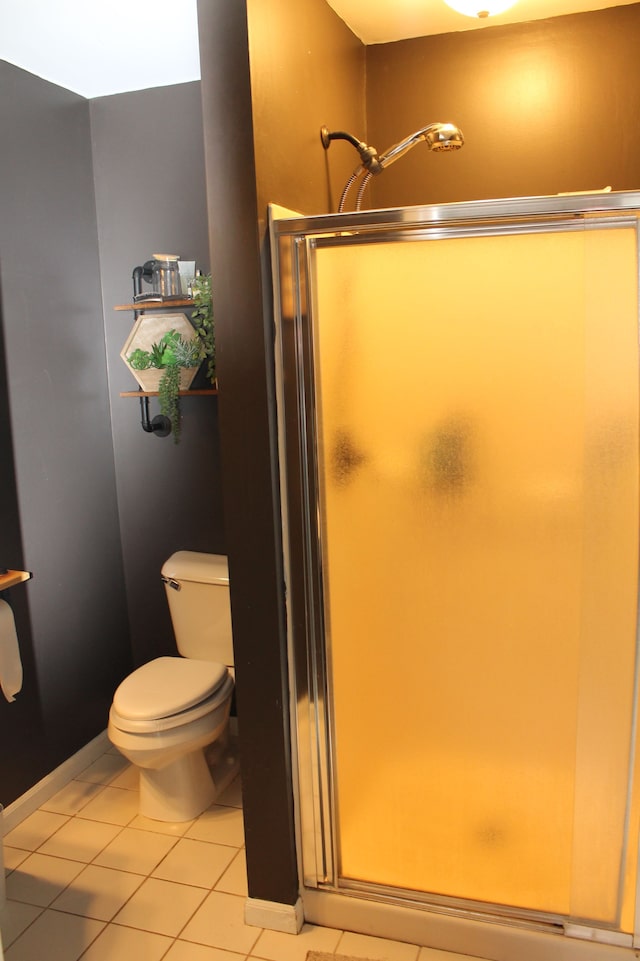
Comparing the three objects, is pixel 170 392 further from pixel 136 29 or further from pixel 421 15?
pixel 421 15

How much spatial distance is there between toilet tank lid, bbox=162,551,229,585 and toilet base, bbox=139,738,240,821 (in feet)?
1.87

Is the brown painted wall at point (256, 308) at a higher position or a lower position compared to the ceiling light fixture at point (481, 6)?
lower

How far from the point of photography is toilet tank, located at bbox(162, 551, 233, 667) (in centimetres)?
268

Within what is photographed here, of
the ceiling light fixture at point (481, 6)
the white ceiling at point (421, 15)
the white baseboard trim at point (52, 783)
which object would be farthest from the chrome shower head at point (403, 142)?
the white baseboard trim at point (52, 783)

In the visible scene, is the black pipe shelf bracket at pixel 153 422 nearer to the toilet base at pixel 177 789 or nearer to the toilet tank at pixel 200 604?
the toilet tank at pixel 200 604

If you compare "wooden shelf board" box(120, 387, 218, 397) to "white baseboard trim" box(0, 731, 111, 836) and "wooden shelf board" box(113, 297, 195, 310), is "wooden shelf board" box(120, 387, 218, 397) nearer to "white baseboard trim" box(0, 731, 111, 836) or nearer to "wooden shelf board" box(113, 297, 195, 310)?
"wooden shelf board" box(113, 297, 195, 310)

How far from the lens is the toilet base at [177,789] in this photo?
2.50m

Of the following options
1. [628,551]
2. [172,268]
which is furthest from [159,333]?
[628,551]

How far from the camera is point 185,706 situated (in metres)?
2.38

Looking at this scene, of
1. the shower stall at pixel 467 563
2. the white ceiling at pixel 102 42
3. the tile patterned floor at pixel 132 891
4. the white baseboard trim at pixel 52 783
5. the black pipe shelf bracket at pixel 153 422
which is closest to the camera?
the shower stall at pixel 467 563

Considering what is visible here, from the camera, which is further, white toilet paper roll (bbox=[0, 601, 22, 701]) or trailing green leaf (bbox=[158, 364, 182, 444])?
trailing green leaf (bbox=[158, 364, 182, 444])

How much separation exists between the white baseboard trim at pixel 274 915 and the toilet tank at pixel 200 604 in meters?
0.87

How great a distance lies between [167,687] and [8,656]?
Answer: 0.56 meters

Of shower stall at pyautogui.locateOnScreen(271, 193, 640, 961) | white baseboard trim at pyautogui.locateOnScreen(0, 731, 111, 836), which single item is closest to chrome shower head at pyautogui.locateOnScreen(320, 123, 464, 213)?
shower stall at pyautogui.locateOnScreen(271, 193, 640, 961)
